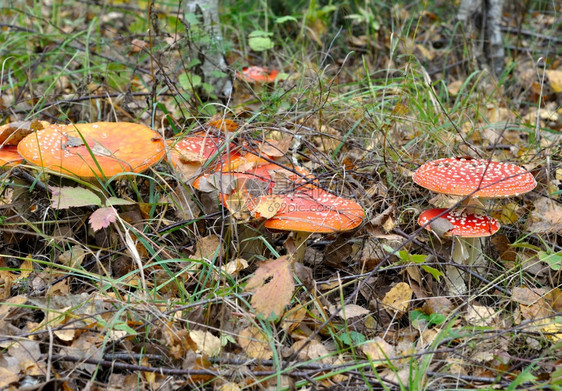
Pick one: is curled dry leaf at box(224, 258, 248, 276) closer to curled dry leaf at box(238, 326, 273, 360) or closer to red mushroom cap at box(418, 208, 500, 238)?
curled dry leaf at box(238, 326, 273, 360)

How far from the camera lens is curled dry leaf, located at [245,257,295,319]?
224 centimetres

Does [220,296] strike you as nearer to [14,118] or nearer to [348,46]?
[14,118]

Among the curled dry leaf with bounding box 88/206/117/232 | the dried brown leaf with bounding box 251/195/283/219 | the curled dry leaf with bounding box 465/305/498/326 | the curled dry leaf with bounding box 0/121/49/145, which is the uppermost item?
the curled dry leaf with bounding box 0/121/49/145

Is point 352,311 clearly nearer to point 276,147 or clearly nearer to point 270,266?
point 270,266

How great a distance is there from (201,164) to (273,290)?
1.14m

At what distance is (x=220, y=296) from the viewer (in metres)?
2.57

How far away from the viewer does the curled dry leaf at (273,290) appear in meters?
2.24

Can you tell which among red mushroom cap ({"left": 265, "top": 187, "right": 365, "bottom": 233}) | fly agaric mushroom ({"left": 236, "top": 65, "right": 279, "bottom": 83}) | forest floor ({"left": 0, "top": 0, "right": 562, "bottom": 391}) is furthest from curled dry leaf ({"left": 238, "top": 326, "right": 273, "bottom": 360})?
fly agaric mushroom ({"left": 236, "top": 65, "right": 279, "bottom": 83})

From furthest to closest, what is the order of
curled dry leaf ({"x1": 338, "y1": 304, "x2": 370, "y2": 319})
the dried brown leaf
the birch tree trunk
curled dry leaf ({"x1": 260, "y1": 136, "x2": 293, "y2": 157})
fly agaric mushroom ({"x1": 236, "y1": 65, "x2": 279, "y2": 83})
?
the birch tree trunk, fly agaric mushroom ({"x1": 236, "y1": 65, "x2": 279, "y2": 83}), curled dry leaf ({"x1": 260, "y1": 136, "x2": 293, "y2": 157}), the dried brown leaf, curled dry leaf ({"x1": 338, "y1": 304, "x2": 370, "y2": 319})

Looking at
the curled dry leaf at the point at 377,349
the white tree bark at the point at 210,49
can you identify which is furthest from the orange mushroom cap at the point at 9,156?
the curled dry leaf at the point at 377,349

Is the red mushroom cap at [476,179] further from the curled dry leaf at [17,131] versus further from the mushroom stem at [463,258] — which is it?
the curled dry leaf at [17,131]

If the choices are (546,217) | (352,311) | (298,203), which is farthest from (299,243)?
(546,217)

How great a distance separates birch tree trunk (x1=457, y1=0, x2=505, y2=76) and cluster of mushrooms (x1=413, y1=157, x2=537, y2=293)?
289 centimetres

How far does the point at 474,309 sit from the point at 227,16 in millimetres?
4291
